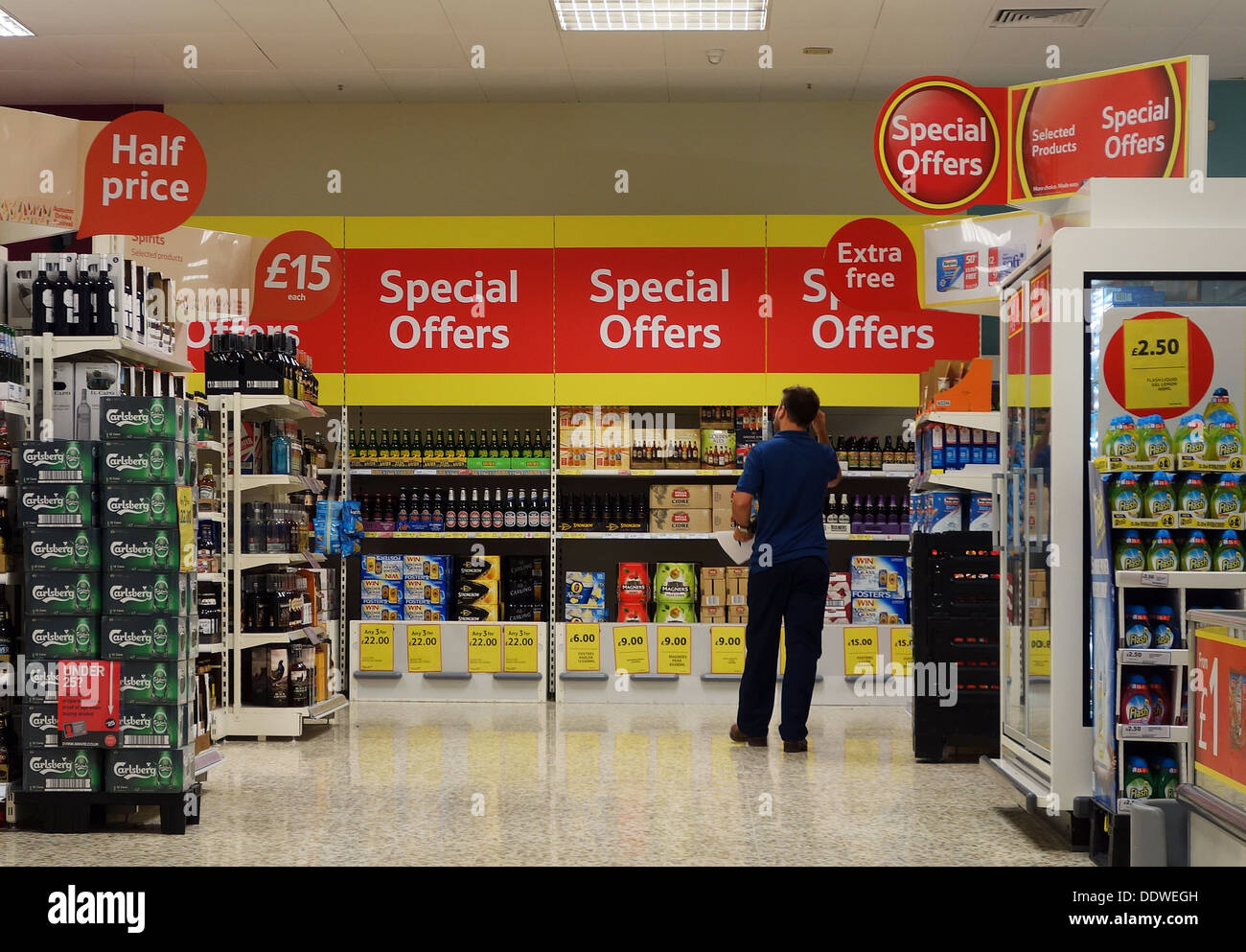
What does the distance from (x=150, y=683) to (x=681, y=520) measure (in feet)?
15.1

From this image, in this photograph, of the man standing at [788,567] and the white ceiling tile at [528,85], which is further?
the white ceiling tile at [528,85]

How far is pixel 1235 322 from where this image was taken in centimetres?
387

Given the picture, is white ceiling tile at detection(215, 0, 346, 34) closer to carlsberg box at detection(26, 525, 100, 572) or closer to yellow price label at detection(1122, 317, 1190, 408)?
carlsberg box at detection(26, 525, 100, 572)

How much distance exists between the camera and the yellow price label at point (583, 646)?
823 cm

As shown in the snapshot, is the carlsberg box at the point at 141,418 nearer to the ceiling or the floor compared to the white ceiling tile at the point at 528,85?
nearer to the floor

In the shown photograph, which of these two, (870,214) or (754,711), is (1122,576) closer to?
(754,711)

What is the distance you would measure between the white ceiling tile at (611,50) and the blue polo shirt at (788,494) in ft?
10.7

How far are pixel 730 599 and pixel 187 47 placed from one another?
509 centimetres

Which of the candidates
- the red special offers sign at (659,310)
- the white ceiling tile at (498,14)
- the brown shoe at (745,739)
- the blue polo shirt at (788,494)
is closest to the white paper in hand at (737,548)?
the blue polo shirt at (788,494)

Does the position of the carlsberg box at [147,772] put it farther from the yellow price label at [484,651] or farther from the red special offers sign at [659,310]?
the red special offers sign at [659,310]

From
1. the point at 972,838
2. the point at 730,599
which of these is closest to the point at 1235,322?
the point at 972,838

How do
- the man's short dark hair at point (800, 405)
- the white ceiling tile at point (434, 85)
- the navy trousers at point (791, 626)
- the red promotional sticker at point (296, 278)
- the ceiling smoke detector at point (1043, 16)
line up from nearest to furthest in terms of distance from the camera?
the navy trousers at point (791, 626) → the man's short dark hair at point (800, 405) → the ceiling smoke detector at point (1043, 16) → the red promotional sticker at point (296, 278) → the white ceiling tile at point (434, 85)

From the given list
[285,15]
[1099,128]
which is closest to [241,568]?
[285,15]

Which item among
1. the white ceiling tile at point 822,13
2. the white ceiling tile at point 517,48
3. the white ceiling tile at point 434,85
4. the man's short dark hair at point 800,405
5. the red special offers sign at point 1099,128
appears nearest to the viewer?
the red special offers sign at point 1099,128
